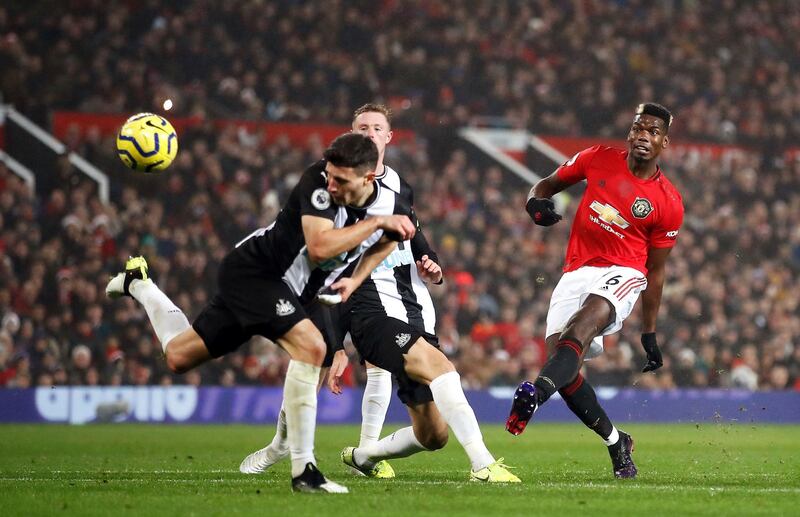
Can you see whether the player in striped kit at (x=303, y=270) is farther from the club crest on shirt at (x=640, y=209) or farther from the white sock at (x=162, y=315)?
the club crest on shirt at (x=640, y=209)

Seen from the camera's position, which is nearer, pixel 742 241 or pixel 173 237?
pixel 173 237

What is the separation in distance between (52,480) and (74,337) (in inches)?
349

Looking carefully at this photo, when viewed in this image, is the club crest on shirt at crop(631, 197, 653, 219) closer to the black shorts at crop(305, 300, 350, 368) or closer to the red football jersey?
the red football jersey

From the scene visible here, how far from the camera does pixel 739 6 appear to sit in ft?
89.8

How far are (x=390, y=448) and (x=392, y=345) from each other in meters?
0.83

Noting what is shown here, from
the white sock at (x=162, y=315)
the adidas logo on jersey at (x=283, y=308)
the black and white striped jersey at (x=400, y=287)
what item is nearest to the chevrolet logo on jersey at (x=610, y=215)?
the black and white striped jersey at (x=400, y=287)

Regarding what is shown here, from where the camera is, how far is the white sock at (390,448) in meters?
7.98

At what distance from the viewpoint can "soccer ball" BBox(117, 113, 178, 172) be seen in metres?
8.55

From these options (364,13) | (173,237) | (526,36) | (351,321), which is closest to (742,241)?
(526,36)

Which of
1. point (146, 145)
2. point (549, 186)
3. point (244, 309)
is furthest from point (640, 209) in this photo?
point (146, 145)

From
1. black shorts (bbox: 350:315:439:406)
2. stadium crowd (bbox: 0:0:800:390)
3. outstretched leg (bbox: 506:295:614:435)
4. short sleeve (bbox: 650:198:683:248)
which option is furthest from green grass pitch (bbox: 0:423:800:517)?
stadium crowd (bbox: 0:0:800:390)

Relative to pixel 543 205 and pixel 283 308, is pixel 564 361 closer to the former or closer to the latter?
pixel 543 205

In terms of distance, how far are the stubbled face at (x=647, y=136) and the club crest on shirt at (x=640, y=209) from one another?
31cm

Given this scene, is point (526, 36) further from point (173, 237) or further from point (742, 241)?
point (173, 237)
